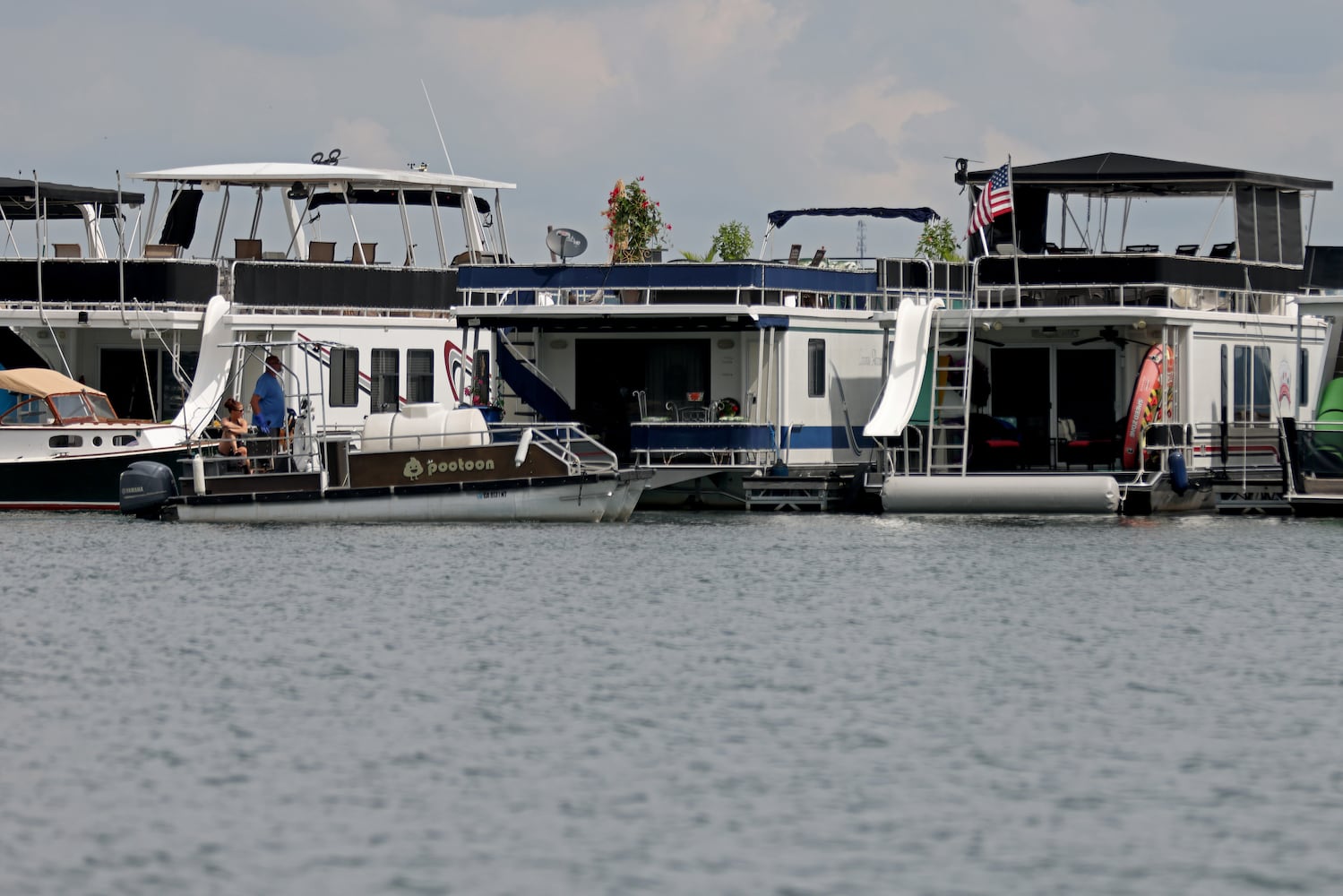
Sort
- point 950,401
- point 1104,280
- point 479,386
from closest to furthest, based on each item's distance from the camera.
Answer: point 950,401 → point 1104,280 → point 479,386

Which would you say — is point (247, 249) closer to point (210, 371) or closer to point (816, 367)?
point (210, 371)

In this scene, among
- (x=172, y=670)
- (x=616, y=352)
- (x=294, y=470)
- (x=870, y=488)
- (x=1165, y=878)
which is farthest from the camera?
(x=616, y=352)

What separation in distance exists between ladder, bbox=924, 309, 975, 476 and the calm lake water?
507 cm

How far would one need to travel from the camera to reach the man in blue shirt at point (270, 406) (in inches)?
1246

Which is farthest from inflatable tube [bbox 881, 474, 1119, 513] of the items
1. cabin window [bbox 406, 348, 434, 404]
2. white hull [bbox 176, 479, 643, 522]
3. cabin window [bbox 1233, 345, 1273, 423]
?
cabin window [bbox 406, 348, 434, 404]

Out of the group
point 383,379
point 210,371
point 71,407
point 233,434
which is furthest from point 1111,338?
point 71,407

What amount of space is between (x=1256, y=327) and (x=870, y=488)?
26.7 ft

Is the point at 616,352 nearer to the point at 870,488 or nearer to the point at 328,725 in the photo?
the point at 870,488

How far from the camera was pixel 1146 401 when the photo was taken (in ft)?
104

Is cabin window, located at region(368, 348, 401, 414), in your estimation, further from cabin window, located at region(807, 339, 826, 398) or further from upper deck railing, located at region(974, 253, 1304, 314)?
upper deck railing, located at region(974, 253, 1304, 314)

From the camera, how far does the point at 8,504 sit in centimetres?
3241

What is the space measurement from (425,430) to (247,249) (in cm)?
995

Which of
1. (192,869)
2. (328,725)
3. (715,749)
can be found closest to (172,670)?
(328,725)

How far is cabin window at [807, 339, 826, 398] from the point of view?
33.9m
